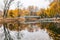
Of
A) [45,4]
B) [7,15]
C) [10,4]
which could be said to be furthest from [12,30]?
[45,4]

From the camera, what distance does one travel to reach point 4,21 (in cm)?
167

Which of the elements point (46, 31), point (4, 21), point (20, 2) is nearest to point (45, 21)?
point (46, 31)

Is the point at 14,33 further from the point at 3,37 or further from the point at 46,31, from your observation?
the point at 46,31

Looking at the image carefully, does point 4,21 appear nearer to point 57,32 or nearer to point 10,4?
point 10,4

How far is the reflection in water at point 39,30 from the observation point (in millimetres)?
1668

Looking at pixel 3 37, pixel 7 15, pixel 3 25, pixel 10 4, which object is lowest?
pixel 3 37

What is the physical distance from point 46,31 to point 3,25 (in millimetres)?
509

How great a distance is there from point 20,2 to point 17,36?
40 cm

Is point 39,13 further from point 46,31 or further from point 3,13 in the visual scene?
point 3,13

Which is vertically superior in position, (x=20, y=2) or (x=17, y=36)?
(x=20, y=2)

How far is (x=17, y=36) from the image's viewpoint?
168 centimetres

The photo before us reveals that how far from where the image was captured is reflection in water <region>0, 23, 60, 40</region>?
65.7 inches

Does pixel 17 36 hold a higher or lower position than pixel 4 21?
lower

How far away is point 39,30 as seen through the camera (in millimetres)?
1709
